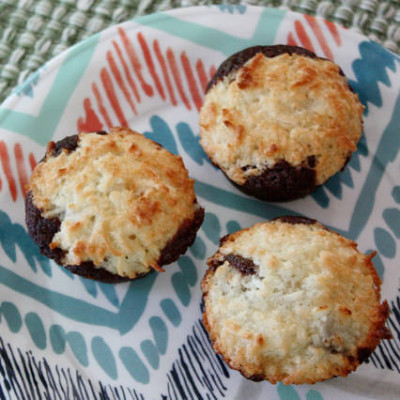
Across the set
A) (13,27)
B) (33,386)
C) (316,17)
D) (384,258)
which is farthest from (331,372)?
(13,27)

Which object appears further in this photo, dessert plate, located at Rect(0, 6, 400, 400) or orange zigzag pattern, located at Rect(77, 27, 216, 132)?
orange zigzag pattern, located at Rect(77, 27, 216, 132)

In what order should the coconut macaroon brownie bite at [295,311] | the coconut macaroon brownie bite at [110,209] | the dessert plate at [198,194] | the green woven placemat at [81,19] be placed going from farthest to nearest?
the green woven placemat at [81,19]
the dessert plate at [198,194]
the coconut macaroon brownie bite at [110,209]
the coconut macaroon brownie bite at [295,311]

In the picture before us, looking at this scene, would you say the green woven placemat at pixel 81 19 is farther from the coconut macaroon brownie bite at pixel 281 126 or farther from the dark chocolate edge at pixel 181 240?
the dark chocolate edge at pixel 181 240

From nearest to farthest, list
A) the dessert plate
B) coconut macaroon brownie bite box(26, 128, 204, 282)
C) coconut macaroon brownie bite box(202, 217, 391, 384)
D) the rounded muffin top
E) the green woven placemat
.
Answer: coconut macaroon brownie bite box(202, 217, 391, 384) → coconut macaroon brownie bite box(26, 128, 204, 282) → the rounded muffin top → the dessert plate → the green woven placemat

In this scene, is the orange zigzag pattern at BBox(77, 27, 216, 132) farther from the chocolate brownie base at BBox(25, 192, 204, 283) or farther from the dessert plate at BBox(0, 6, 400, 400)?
the chocolate brownie base at BBox(25, 192, 204, 283)

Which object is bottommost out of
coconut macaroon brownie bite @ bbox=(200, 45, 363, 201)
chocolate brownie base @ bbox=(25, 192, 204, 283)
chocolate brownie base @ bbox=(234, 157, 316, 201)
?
chocolate brownie base @ bbox=(25, 192, 204, 283)

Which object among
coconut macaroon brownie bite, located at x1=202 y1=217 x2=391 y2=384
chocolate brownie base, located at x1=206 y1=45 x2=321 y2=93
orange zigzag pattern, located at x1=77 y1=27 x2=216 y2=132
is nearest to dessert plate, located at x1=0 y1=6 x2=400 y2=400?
orange zigzag pattern, located at x1=77 y1=27 x2=216 y2=132

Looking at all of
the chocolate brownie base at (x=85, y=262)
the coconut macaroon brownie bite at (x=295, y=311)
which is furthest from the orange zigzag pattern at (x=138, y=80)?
the coconut macaroon brownie bite at (x=295, y=311)
